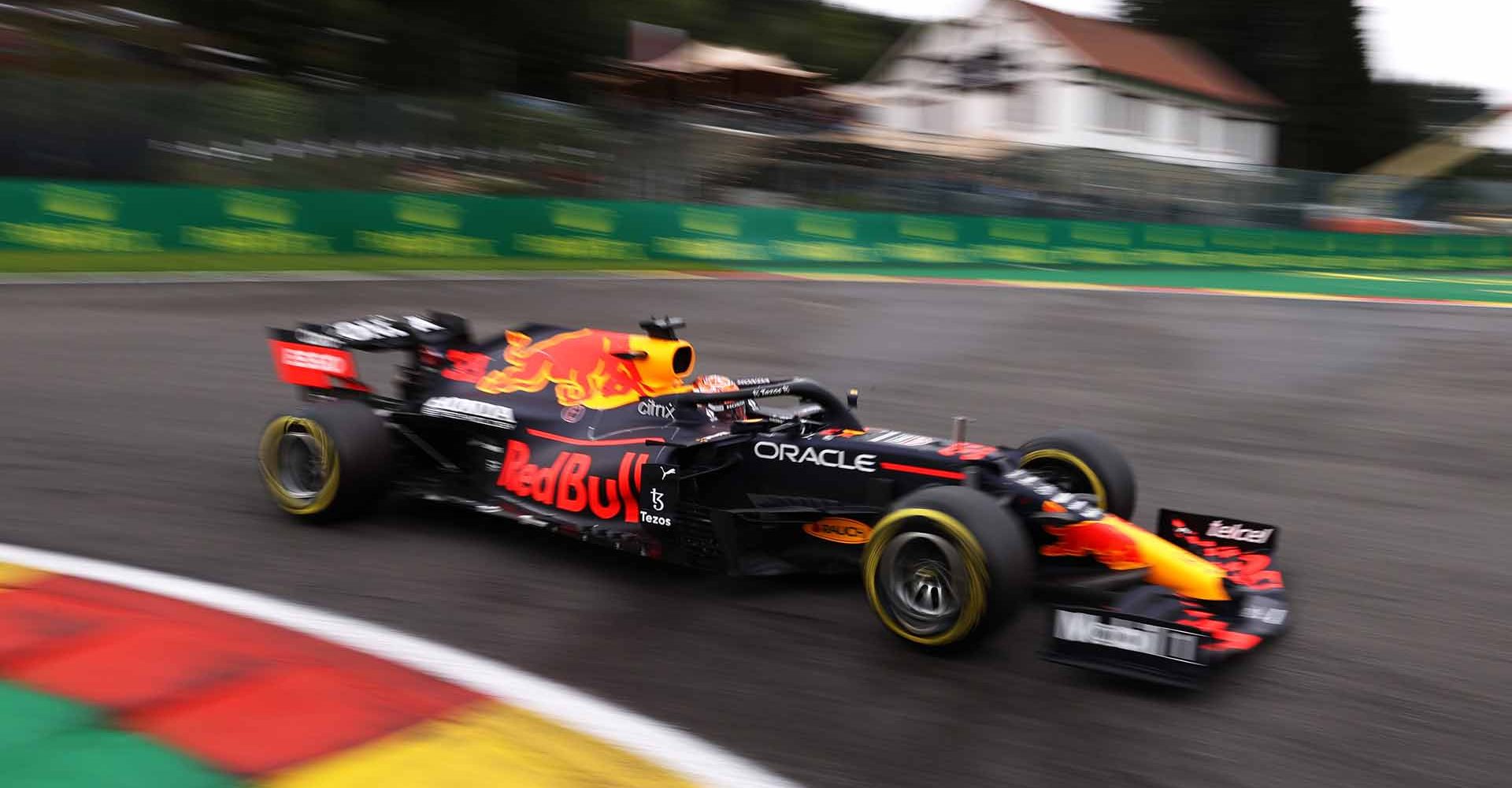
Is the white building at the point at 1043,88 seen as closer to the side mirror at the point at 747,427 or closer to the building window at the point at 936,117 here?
the building window at the point at 936,117

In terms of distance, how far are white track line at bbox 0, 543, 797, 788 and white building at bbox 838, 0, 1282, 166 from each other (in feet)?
117

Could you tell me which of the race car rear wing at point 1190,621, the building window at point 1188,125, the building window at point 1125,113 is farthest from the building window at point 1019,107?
the race car rear wing at point 1190,621

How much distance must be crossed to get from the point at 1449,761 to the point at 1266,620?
37.7 inches

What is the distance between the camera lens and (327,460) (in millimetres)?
6043

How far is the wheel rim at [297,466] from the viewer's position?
623cm

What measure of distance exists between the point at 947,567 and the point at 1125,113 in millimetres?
44511

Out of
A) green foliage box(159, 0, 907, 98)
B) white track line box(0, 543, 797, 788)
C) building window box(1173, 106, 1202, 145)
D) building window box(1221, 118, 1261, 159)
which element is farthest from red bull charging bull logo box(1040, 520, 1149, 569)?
building window box(1221, 118, 1261, 159)

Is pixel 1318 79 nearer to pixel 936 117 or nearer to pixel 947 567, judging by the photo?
pixel 936 117

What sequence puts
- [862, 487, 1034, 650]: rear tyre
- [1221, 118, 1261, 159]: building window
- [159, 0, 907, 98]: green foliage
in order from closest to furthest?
[862, 487, 1034, 650]: rear tyre
[159, 0, 907, 98]: green foliage
[1221, 118, 1261, 159]: building window

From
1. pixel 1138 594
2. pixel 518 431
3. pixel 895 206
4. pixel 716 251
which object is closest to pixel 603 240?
pixel 716 251

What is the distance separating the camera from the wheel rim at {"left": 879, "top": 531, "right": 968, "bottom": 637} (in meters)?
4.50

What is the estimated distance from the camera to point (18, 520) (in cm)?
604

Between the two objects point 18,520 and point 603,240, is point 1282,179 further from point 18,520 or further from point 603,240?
point 18,520

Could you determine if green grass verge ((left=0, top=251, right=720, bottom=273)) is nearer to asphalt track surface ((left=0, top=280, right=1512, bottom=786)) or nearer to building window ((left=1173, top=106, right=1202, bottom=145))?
asphalt track surface ((left=0, top=280, right=1512, bottom=786))
